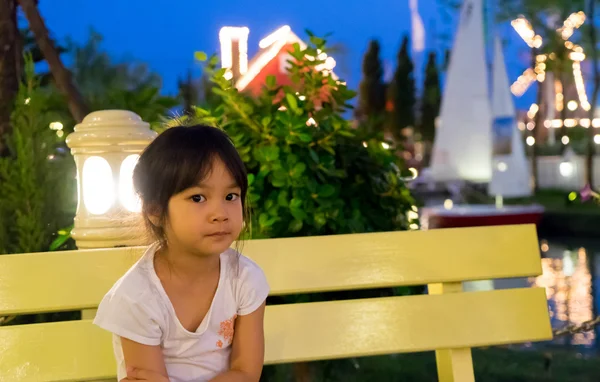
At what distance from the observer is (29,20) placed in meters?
3.98

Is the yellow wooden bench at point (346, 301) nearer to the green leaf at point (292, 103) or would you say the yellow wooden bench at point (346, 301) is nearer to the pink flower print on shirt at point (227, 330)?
the pink flower print on shirt at point (227, 330)

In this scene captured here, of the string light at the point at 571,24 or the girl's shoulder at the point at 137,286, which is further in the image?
the string light at the point at 571,24

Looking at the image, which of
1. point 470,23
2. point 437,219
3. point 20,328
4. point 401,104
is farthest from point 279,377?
point 401,104

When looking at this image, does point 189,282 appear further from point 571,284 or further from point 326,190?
point 571,284

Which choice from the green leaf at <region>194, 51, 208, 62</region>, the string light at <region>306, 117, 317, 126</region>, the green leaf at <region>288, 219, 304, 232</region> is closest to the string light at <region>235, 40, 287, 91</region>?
the green leaf at <region>194, 51, 208, 62</region>

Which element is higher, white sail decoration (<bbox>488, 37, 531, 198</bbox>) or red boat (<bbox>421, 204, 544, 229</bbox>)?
white sail decoration (<bbox>488, 37, 531, 198</bbox>)

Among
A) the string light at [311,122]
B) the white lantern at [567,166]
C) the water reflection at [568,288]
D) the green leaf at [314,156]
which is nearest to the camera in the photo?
the green leaf at [314,156]

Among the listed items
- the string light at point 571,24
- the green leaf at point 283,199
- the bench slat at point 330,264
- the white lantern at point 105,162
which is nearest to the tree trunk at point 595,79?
the string light at point 571,24

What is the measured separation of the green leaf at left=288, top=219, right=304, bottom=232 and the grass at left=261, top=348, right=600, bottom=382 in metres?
0.81

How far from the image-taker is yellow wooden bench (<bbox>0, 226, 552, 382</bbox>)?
2000 millimetres

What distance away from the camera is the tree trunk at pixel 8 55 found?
4.29 meters

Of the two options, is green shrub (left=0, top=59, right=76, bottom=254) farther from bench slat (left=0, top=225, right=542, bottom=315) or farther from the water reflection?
the water reflection

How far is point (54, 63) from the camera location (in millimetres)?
4012

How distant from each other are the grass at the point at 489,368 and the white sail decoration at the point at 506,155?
15.3m
